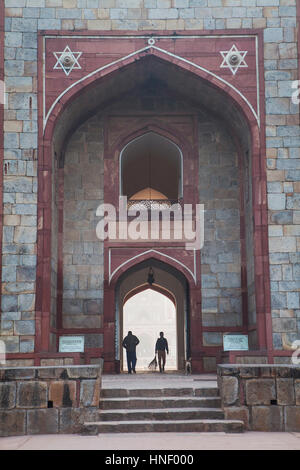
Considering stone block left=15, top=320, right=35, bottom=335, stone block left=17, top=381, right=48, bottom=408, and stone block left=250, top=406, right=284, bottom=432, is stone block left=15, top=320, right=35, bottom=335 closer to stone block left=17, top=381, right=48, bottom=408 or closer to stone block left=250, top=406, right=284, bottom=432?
stone block left=17, top=381, right=48, bottom=408

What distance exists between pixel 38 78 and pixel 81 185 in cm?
211

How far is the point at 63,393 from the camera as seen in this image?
6828 millimetres

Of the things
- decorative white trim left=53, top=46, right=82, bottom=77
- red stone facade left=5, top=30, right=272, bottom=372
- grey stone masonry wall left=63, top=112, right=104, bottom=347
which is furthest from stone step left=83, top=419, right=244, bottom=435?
decorative white trim left=53, top=46, right=82, bottom=77

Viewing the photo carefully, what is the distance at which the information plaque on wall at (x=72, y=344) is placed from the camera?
11.1 meters

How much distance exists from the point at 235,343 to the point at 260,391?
14.5 ft

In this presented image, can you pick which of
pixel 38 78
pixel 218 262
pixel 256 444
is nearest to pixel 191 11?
pixel 38 78

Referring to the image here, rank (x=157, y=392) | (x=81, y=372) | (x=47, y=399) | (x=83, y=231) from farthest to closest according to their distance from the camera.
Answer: (x=83, y=231) < (x=157, y=392) < (x=81, y=372) < (x=47, y=399)

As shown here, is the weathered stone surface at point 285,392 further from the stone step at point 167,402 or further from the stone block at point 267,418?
the stone step at point 167,402

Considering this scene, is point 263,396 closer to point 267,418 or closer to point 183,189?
point 267,418

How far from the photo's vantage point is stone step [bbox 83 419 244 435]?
6.68m

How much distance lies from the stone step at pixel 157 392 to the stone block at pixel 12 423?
1.20 meters

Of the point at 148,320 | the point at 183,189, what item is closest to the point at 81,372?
the point at 183,189

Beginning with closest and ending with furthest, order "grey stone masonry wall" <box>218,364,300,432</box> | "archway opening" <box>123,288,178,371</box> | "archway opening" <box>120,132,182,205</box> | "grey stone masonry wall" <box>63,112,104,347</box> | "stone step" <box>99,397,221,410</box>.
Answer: "grey stone masonry wall" <box>218,364,300,432</box> < "stone step" <box>99,397,221,410</box> < "grey stone masonry wall" <box>63,112,104,347</box> < "archway opening" <box>120,132,182,205</box> < "archway opening" <box>123,288,178,371</box>

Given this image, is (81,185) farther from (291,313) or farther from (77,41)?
(291,313)
